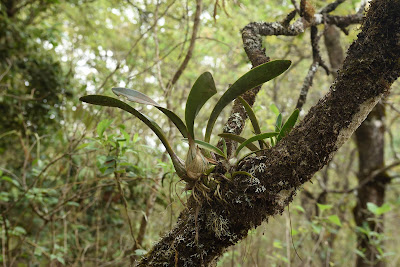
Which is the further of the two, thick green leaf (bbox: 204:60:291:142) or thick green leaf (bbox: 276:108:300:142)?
thick green leaf (bbox: 276:108:300:142)

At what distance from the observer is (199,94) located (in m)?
0.82

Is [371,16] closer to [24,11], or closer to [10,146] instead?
[10,146]

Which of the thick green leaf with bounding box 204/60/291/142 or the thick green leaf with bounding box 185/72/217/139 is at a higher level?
the thick green leaf with bounding box 204/60/291/142

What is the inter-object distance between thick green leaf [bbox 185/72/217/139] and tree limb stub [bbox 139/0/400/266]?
8.7 inches

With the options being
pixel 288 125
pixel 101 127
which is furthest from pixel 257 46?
pixel 101 127

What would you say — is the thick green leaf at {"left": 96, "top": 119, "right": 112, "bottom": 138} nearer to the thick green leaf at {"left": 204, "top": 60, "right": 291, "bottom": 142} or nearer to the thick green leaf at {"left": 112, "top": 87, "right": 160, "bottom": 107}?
the thick green leaf at {"left": 112, "top": 87, "right": 160, "bottom": 107}

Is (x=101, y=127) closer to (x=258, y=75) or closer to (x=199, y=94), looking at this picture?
(x=199, y=94)

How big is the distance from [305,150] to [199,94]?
0.33 meters

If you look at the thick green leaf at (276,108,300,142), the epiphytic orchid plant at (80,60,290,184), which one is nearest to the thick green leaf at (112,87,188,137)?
the epiphytic orchid plant at (80,60,290,184)

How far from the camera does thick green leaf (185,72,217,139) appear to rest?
785 mm

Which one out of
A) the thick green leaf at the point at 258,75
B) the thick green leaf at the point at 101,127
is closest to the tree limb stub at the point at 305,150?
the thick green leaf at the point at 258,75

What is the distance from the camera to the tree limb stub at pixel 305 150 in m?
0.83

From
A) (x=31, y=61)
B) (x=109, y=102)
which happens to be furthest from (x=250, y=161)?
(x=31, y=61)

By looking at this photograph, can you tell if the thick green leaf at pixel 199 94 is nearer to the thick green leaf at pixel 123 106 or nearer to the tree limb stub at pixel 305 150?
the thick green leaf at pixel 123 106
